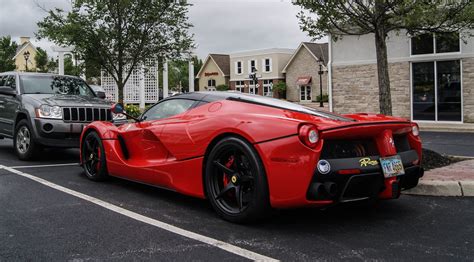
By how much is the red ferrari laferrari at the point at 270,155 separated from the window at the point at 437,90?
14623mm

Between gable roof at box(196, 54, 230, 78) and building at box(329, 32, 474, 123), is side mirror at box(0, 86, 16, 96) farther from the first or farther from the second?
gable roof at box(196, 54, 230, 78)

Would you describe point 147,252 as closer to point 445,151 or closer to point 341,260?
point 341,260

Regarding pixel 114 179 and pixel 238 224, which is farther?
pixel 114 179

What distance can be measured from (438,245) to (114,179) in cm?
442

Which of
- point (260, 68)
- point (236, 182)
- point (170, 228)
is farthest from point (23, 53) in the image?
point (236, 182)

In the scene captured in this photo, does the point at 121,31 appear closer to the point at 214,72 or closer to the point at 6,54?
the point at 6,54

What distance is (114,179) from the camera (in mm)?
6527

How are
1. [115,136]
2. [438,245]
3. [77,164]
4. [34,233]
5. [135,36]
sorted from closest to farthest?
[438,245] → [34,233] → [115,136] → [77,164] → [135,36]

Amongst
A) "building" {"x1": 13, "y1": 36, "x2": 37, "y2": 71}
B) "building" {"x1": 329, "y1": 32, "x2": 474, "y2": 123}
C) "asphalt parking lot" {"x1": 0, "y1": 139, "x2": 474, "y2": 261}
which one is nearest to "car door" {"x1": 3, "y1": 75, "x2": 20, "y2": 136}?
"asphalt parking lot" {"x1": 0, "y1": 139, "x2": 474, "y2": 261}

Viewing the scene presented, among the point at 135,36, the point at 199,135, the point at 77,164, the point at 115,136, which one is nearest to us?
the point at 199,135

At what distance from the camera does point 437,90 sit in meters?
18.1

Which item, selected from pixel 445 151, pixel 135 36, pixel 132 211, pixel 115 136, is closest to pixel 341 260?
pixel 132 211

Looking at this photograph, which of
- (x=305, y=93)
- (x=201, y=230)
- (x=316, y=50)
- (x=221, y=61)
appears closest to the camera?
(x=201, y=230)

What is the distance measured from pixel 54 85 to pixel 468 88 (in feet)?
48.9
